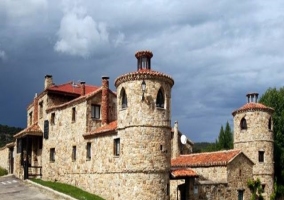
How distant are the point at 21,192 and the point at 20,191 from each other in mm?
499

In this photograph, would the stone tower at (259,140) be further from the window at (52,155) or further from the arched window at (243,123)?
the window at (52,155)

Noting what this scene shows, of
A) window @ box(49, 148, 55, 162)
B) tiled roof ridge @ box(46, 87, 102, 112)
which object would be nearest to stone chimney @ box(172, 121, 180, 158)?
tiled roof ridge @ box(46, 87, 102, 112)

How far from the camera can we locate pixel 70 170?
112 feet

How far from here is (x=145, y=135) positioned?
26406 mm

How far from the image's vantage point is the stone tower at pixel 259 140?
127 ft

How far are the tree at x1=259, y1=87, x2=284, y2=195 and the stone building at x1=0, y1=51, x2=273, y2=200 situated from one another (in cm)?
535

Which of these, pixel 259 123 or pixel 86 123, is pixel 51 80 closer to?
pixel 86 123

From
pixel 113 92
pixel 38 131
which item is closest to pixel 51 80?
pixel 38 131

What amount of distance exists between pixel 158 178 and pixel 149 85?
19.5 feet

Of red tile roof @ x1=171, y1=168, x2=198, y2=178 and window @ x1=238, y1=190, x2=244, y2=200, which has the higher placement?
red tile roof @ x1=171, y1=168, x2=198, y2=178

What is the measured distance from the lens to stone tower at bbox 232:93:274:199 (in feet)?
127

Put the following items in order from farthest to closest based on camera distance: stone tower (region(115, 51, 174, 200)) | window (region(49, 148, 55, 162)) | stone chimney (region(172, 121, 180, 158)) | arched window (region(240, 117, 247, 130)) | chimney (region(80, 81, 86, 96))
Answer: arched window (region(240, 117, 247, 130))
stone chimney (region(172, 121, 180, 158))
chimney (region(80, 81, 86, 96))
window (region(49, 148, 55, 162))
stone tower (region(115, 51, 174, 200))

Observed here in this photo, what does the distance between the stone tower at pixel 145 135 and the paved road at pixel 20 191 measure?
665 cm

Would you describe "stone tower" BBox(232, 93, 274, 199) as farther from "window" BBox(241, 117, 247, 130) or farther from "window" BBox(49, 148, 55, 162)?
"window" BBox(49, 148, 55, 162)
